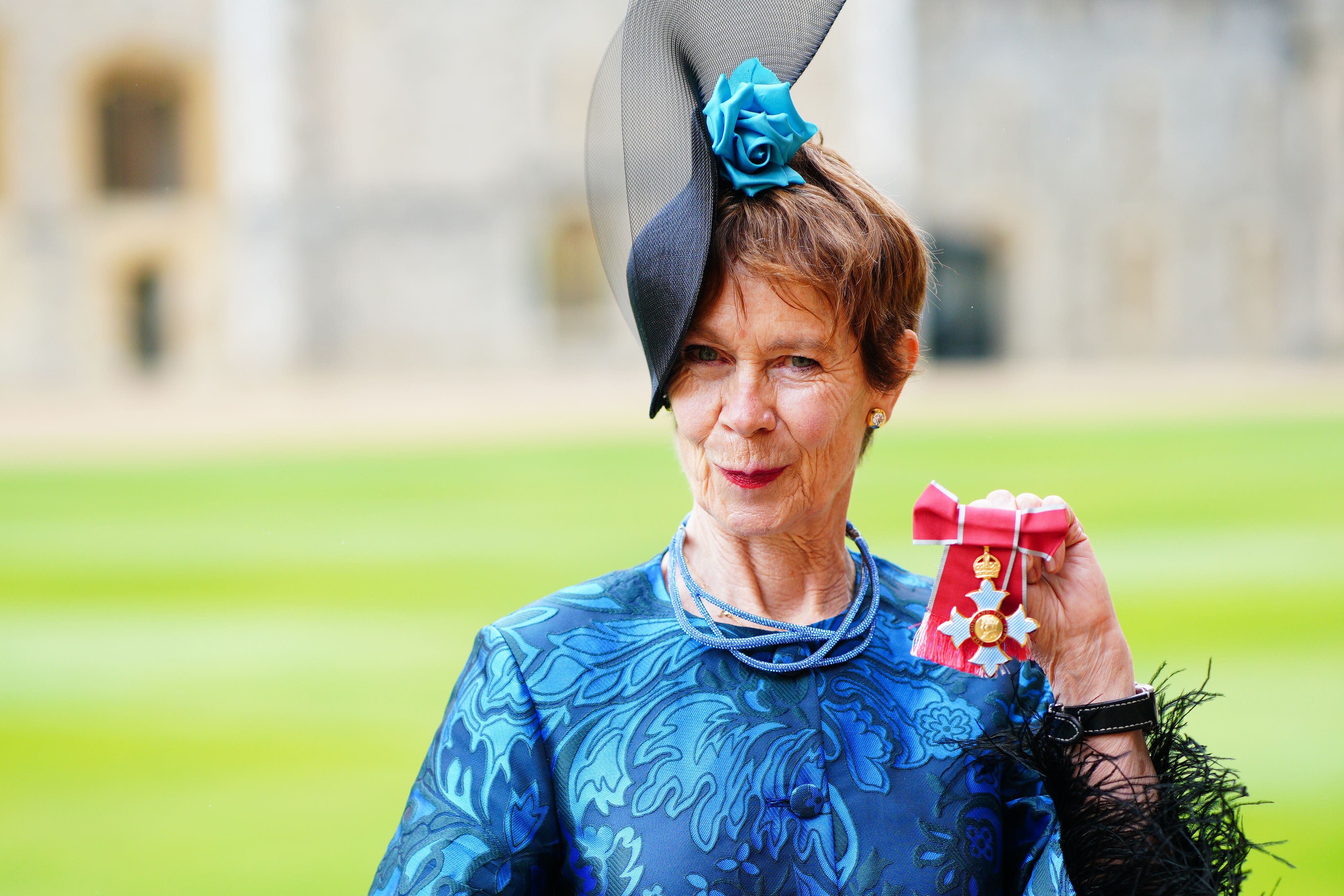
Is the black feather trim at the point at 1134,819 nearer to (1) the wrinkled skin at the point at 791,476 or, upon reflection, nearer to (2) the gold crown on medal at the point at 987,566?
(1) the wrinkled skin at the point at 791,476

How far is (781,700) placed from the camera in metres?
1.75

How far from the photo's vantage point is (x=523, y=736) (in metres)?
1.67

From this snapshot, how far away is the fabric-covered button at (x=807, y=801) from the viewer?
66.1 inches

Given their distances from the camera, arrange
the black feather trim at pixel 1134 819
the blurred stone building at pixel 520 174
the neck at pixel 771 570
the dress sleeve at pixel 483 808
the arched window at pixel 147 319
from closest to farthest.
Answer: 1. the dress sleeve at pixel 483 808
2. the black feather trim at pixel 1134 819
3. the neck at pixel 771 570
4. the blurred stone building at pixel 520 174
5. the arched window at pixel 147 319

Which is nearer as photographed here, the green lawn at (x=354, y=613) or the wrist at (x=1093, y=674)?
the wrist at (x=1093, y=674)

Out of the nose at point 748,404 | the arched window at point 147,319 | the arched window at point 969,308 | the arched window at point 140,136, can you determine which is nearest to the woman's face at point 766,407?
the nose at point 748,404

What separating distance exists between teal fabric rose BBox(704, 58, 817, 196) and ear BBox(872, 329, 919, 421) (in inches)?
11.3

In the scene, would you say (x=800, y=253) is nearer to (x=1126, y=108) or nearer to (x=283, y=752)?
(x=283, y=752)

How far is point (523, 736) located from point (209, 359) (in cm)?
3064

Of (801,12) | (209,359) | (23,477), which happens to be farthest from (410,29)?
(801,12)

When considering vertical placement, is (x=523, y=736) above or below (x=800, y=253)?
below

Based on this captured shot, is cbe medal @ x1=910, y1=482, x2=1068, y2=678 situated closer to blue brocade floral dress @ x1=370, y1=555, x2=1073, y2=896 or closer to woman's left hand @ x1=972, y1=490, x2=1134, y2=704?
woman's left hand @ x1=972, y1=490, x2=1134, y2=704

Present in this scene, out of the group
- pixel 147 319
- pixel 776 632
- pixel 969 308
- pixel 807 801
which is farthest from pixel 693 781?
pixel 147 319

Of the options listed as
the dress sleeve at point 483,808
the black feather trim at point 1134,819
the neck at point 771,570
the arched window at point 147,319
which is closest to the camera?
the dress sleeve at point 483,808
